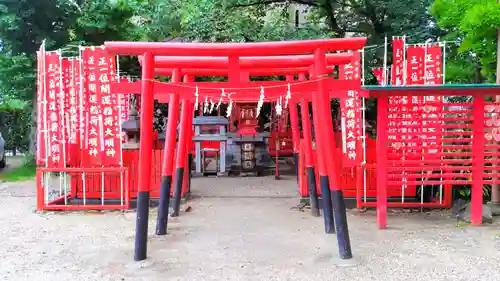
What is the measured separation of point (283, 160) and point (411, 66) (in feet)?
35.6

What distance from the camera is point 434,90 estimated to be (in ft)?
23.4

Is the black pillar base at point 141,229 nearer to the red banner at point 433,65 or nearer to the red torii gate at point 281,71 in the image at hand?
the red torii gate at point 281,71

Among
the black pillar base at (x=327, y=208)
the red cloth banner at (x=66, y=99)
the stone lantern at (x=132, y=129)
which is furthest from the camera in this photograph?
the stone lantern at (x=132, y=129)

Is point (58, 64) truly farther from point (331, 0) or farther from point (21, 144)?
point (21, 144)

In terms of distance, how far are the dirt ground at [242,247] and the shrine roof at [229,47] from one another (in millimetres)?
2566

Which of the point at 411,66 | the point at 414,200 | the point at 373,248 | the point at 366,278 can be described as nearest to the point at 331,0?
the point at 411,66

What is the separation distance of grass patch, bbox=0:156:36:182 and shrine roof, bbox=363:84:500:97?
11108 mm

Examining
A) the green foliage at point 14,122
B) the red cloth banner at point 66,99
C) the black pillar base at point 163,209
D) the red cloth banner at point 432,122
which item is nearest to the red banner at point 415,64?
the red cloth banner at point 432,122

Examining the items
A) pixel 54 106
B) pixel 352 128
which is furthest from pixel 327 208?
pixel 54 106

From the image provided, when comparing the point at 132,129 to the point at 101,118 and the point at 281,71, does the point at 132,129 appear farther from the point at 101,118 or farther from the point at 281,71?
the point at 281,71

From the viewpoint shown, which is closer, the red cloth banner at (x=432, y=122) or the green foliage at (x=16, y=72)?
the red cloth banner at (x=432, y=122)

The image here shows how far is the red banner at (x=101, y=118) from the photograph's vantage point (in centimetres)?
885

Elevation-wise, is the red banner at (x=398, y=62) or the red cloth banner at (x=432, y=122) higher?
the red banner at (x=398, y=62)

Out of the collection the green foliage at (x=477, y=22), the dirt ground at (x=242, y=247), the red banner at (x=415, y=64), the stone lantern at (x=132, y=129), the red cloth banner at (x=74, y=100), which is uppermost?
the green foliage at (x=477, y=22)
